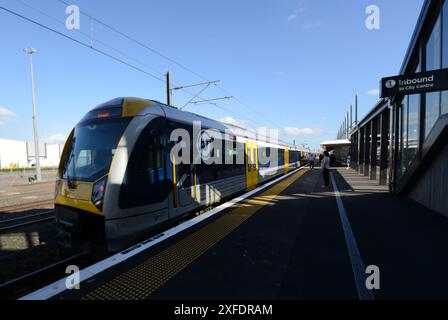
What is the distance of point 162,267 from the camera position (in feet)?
11.2

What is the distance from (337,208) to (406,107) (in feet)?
19.1

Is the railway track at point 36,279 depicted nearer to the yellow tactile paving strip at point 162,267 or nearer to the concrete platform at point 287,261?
the concrete platform at point 287,261

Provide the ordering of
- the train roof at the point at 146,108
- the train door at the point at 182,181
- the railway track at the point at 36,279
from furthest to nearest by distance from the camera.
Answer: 1. the train door at the point at 182,181
2. the train roof at the point at 146,108
3. the railway track at the point at 36,279

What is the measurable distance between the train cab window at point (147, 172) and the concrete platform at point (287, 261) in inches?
40.4

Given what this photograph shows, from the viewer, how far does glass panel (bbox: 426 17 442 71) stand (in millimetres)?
7052

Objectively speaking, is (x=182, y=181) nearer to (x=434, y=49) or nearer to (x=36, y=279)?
(x=36, y=279)

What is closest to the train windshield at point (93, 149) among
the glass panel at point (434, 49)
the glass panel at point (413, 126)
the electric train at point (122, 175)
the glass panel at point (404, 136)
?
Answer: the electric train at point (122, 175)

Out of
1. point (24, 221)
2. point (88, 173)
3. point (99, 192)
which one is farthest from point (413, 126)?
point (24, 221)

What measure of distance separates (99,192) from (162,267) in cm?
191

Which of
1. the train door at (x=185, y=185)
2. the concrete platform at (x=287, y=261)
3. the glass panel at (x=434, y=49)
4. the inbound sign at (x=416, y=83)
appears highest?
the glass panel at (x=434, y=49)

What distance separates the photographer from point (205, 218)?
5848mm

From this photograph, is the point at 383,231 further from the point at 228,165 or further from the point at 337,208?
the point at 228,165

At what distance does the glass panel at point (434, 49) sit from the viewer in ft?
23.1
